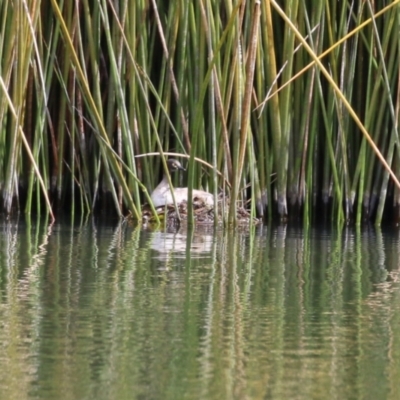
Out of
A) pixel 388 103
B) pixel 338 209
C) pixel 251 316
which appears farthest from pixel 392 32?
pixel 251 316

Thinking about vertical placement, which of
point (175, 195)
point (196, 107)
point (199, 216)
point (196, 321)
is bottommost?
point (196, 321)

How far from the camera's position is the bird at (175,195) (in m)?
6.46

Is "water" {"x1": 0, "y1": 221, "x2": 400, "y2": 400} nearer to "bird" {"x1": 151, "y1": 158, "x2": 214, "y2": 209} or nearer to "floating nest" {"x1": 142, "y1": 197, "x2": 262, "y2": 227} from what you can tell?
"floating nest" {"x1": 142, "y1": 197, "x2": 262, "y2": 227}

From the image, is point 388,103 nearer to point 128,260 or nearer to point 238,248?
point 238,248

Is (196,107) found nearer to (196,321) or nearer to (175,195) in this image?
(175,195)

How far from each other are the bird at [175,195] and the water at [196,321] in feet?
4.92

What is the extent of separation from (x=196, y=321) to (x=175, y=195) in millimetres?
3715

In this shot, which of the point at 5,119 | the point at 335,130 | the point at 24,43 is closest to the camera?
the point at 24,43

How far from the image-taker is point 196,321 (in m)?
2.92

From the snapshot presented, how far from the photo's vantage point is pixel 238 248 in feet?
15.9

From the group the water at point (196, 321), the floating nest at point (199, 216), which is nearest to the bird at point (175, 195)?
the floating nest at point (199, 216)

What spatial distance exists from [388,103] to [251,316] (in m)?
3.75

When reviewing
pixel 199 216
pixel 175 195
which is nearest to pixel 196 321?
pixel 199 216

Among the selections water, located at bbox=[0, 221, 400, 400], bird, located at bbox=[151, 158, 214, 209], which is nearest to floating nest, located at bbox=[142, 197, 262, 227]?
bird, located at bbox=[151, 158, 214, 209]
